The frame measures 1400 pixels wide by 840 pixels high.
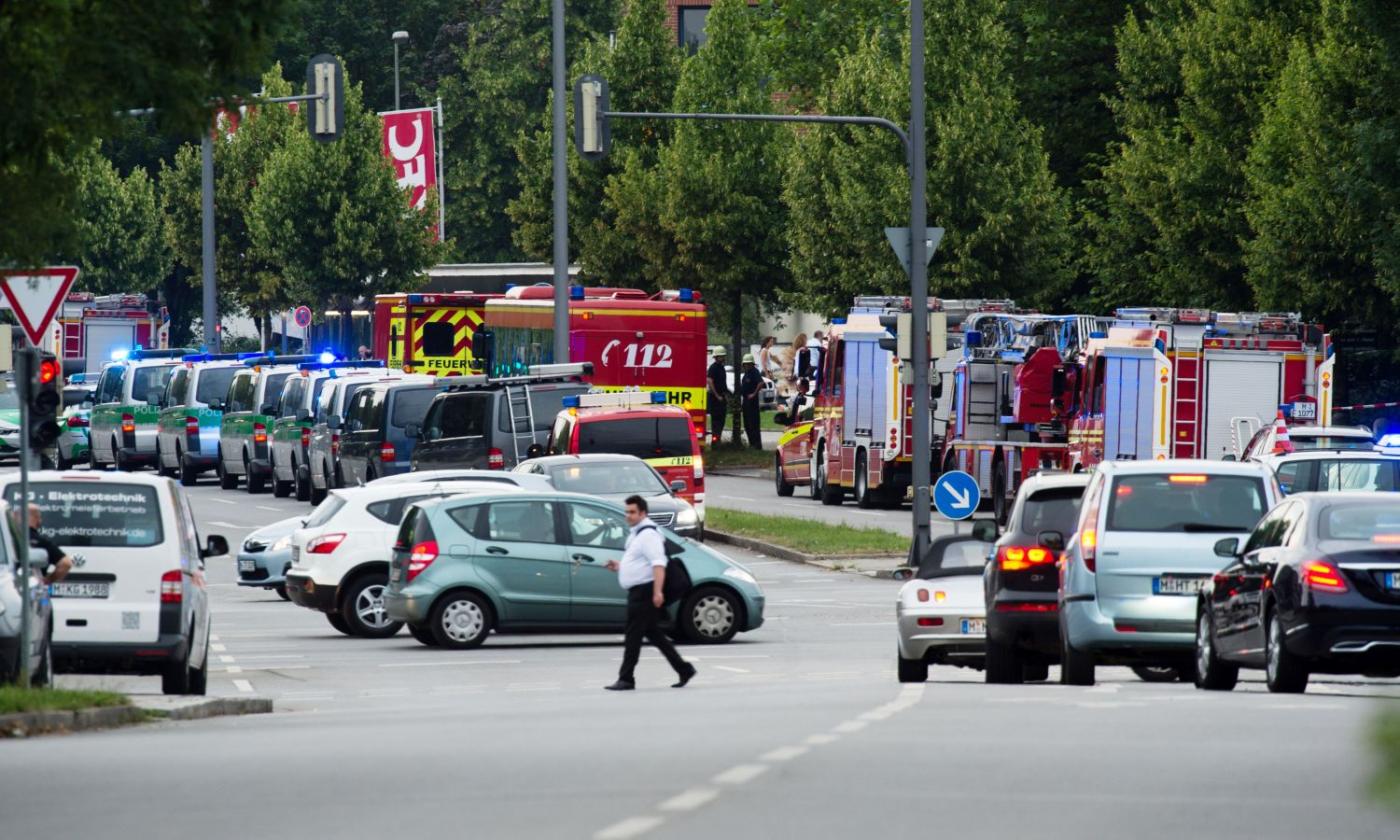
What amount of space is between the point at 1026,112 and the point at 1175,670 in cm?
3607

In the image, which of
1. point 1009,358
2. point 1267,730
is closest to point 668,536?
point 1267,730

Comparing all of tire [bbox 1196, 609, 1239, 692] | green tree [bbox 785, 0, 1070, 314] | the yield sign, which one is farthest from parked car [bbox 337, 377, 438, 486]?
tire [bbox 1196, 609, 1239, 692]

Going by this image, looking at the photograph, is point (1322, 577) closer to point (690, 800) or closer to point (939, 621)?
point (939, 621)

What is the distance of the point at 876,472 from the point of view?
4228 cm

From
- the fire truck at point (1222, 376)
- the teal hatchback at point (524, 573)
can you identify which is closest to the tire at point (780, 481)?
the fire truck at point (1222, 376)

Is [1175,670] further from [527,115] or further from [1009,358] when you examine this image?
[527,115]

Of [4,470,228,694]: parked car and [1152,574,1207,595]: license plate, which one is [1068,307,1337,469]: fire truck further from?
[4,470,228,694]: parked car

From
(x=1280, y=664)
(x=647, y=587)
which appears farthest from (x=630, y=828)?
(x=647, y=587)

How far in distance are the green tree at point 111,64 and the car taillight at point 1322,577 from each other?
6.82m

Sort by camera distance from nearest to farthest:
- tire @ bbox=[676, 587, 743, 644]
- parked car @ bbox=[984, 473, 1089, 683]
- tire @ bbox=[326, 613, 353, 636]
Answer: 1. parked car @ bbox=[984, 473, 1089, 683]
2. tire @ bbox=[676, 587, 743, 644]
3. tire @ bbox=[326, 613, 353, 636]

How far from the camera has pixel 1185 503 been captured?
1830 centimetres

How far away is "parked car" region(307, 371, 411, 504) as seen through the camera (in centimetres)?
4203

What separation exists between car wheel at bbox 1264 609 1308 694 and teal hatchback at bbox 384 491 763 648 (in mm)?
7566

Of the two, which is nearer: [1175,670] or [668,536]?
[1175,670]
